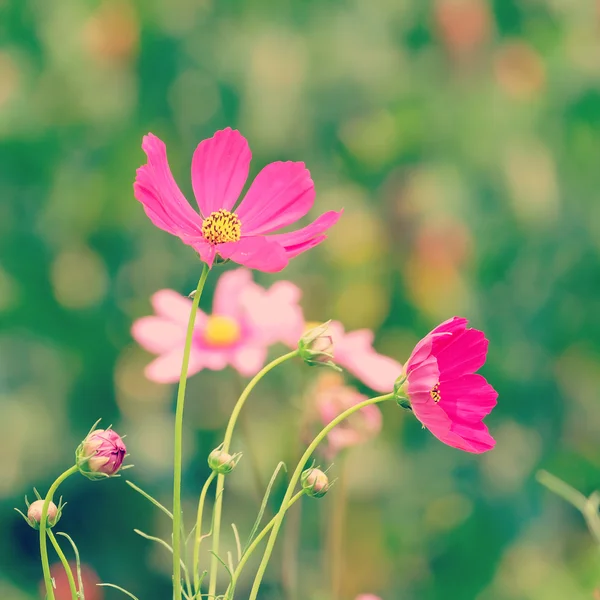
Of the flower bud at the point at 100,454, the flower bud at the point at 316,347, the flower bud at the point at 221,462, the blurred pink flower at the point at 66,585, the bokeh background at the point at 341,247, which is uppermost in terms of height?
the flower bud at the point at 316,347

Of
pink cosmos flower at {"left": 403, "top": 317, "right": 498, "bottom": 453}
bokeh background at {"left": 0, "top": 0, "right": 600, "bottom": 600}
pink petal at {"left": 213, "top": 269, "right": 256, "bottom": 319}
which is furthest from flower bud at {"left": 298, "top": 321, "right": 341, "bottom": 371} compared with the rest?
bokeh background at {"left": 0, "top": 0, "right": 600, "bottom": 600}

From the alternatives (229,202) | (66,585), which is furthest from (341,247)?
(229,202)

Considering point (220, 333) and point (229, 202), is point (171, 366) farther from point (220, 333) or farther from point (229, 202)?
point (229, 202)

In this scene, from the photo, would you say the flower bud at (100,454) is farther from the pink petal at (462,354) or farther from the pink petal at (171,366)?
the pink petal at (171,366)

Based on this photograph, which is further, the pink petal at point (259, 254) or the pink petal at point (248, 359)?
the pink petal at point (248, 359)

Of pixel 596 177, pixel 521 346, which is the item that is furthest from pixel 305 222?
pixel 596 177

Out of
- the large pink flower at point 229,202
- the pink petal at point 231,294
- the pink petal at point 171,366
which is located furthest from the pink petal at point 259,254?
the pink petal at point 231,294

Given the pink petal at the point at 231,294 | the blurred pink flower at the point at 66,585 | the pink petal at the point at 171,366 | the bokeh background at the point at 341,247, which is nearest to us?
the pink petal at the point at 171,366

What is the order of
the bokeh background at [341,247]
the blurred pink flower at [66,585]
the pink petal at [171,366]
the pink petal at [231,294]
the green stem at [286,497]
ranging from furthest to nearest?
the bokeh background at [341,247] → the blurred pink flower at [66,585] → the pink petal at [231,294] → the pink petal at [171,366] → the green stem at [286,497]

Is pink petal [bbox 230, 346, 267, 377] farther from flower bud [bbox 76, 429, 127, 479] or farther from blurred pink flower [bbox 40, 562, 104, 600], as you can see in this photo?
blurred pink flower [bbox 40, 562, 104, 600]
